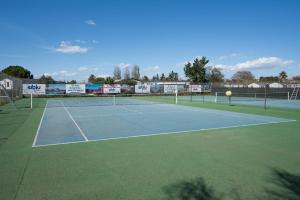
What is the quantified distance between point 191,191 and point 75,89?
31679 mm

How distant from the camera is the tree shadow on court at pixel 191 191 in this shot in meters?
3.84

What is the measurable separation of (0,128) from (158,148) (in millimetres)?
7042

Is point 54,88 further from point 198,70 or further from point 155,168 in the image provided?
point 198,70

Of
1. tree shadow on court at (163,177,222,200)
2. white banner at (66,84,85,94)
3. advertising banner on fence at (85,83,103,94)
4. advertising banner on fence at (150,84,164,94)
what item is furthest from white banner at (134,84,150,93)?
tree shadow on court at (163,177,222,200)

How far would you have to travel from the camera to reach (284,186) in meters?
4.21

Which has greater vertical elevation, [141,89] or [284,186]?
[141,89]

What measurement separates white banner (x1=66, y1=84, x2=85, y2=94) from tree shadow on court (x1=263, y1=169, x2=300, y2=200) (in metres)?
31.3

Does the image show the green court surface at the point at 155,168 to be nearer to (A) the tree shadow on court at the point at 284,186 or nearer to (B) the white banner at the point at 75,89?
(A) the tree shadow on court at the point at 284,186

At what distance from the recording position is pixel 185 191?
4.04 metres

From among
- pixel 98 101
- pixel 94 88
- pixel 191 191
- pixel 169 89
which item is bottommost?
pixel 191 191

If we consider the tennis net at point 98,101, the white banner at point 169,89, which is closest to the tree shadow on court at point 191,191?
the tennis net at point 98,101

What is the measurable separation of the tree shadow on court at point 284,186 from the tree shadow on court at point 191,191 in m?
0.85

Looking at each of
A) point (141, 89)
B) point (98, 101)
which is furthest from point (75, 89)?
point (141, 89)

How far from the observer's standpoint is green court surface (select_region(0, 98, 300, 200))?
398cm
